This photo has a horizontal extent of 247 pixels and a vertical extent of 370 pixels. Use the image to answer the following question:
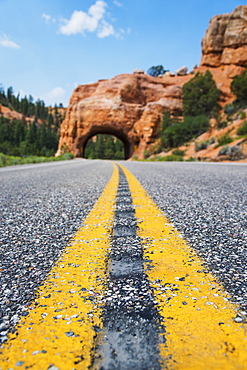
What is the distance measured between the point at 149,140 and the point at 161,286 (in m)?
38.5

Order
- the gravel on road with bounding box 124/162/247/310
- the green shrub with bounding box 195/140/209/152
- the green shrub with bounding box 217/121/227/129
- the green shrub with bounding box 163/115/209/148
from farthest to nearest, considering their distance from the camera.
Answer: the green shrub with bounding box 163/115/209/148 → the green shrub with bounding box 217/121/227/129 → the green shrub with bounding box 195/140/209/152 → the gravel on road with bounding box 124/162/247/310

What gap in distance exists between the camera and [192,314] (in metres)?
0.79

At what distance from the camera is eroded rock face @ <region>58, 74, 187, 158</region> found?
3928cm

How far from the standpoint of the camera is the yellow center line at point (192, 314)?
0.62 m

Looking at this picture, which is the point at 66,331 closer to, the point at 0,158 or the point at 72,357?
the point at 72,357

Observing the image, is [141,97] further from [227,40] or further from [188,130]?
[227,40]

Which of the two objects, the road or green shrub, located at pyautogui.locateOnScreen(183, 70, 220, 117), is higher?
green shrub, located at pyautogui.locateOnScreen(183, 70, 220, 117)

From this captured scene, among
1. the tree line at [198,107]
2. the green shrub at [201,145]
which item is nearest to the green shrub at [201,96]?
the tree line at [198,107]

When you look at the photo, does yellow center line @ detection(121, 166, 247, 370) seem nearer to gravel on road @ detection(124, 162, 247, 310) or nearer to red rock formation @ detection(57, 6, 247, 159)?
gravel on road @ detection(124, 162, 247, 310)

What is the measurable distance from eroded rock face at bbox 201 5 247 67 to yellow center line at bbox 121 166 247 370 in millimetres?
47691

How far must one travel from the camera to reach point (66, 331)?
719mm

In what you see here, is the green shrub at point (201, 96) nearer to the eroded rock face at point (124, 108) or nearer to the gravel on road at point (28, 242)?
the eroded rock face at point (124, 108)

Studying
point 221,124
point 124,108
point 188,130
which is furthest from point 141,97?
point 221,124

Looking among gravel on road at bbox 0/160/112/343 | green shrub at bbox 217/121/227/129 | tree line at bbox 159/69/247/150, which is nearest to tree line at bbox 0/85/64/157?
tree line at bbox 159/69/247/150
